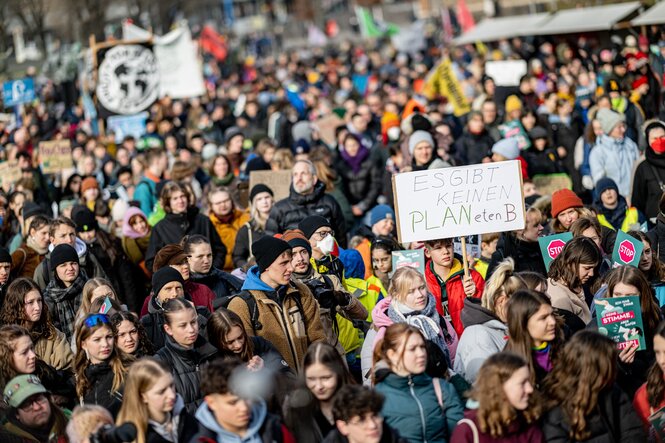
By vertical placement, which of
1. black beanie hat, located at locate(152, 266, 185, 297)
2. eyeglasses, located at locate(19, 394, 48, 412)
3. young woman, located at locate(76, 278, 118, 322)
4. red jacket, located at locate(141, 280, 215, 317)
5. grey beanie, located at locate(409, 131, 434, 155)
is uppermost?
grey beanie, located at locate(409, 131, 434, 155)

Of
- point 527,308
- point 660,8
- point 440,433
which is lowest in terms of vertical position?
point 440,433

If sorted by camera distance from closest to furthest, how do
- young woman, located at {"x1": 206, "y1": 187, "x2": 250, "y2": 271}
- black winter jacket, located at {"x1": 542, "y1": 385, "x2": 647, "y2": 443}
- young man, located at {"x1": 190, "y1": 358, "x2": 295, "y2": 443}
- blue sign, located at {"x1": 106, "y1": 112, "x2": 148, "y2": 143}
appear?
young man, located at {"x1": 190, "y1": 358, "x2": 295, "y2": 443}, black winter jacket, located at {"x1": 542, "y1": 385, "x2": 647, "y2": 443}, young woman, located at {"x1": 206, "y1": 187, "x2": 250, "y2": 271}, blue sign, located at {"x1": 106, "y1": 112, "x2": 148, "y2": 143}

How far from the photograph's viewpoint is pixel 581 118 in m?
16.5

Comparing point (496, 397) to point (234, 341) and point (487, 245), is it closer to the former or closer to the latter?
point (234, 341)

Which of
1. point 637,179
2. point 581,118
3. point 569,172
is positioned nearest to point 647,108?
point 581,118

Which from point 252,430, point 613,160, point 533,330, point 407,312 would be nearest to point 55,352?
point 407,312

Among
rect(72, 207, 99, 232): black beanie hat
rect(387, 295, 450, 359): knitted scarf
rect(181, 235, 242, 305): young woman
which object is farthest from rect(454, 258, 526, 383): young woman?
rect(72, 207, 99, 232): black beanie hat

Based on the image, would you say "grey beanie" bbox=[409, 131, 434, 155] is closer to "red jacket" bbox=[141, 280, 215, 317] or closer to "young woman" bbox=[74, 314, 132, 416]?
"red jacket" bbox=[141, 280, 215, 317]

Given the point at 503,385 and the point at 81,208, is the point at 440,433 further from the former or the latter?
the point at 81,208

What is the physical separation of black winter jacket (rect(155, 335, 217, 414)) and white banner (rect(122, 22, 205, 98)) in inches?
712

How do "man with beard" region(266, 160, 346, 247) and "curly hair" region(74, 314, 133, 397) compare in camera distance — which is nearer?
"curly hair" region(74, 314, 133, 397)

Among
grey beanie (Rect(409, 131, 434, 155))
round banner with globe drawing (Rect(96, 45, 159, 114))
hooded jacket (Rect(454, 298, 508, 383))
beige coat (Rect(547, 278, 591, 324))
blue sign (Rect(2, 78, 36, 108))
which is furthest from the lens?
blue sign (Rect(2, 78, 36, 108))

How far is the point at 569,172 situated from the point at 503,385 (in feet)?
31.1

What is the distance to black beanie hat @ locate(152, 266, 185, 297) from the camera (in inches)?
324
